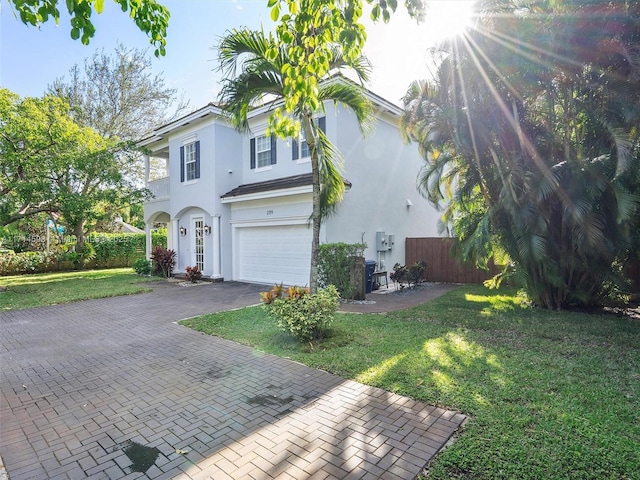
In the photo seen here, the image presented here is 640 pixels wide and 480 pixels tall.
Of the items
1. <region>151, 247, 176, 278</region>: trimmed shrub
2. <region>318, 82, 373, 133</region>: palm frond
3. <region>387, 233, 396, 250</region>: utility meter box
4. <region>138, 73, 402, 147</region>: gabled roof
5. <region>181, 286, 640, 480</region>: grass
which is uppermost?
<region>138, 73, 402, 147</region>: gabled roof

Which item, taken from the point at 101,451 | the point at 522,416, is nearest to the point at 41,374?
the point at 101,451

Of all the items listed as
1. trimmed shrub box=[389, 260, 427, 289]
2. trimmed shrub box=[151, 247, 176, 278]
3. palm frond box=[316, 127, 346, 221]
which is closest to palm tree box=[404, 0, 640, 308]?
palm frond box=[316, 127, 346, 221]

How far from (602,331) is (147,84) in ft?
98.8

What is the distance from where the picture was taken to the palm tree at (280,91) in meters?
6.45

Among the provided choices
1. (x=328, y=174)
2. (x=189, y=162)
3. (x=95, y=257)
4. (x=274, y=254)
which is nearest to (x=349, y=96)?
(x=328, y=174)

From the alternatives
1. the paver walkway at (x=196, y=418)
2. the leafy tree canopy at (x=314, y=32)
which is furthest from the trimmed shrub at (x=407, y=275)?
the leafy tree canopy at (x=314, y=32)

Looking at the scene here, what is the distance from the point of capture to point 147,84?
27.1 meters

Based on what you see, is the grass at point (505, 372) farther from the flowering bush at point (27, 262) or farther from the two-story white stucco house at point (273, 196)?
the flowering bush at point (27, 262)

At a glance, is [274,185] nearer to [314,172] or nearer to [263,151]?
[263,151]

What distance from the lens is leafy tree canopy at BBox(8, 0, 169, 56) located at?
9.00 ft

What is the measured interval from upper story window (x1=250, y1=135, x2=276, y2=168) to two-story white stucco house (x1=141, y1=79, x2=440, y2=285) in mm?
39

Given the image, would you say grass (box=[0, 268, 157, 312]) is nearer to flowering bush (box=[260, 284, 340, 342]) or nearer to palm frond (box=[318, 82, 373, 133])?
flowering bush (box=[260, 284, 340, 342])

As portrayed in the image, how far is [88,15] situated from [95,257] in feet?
75.2

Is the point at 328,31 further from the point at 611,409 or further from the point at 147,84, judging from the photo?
the point at 147,84
